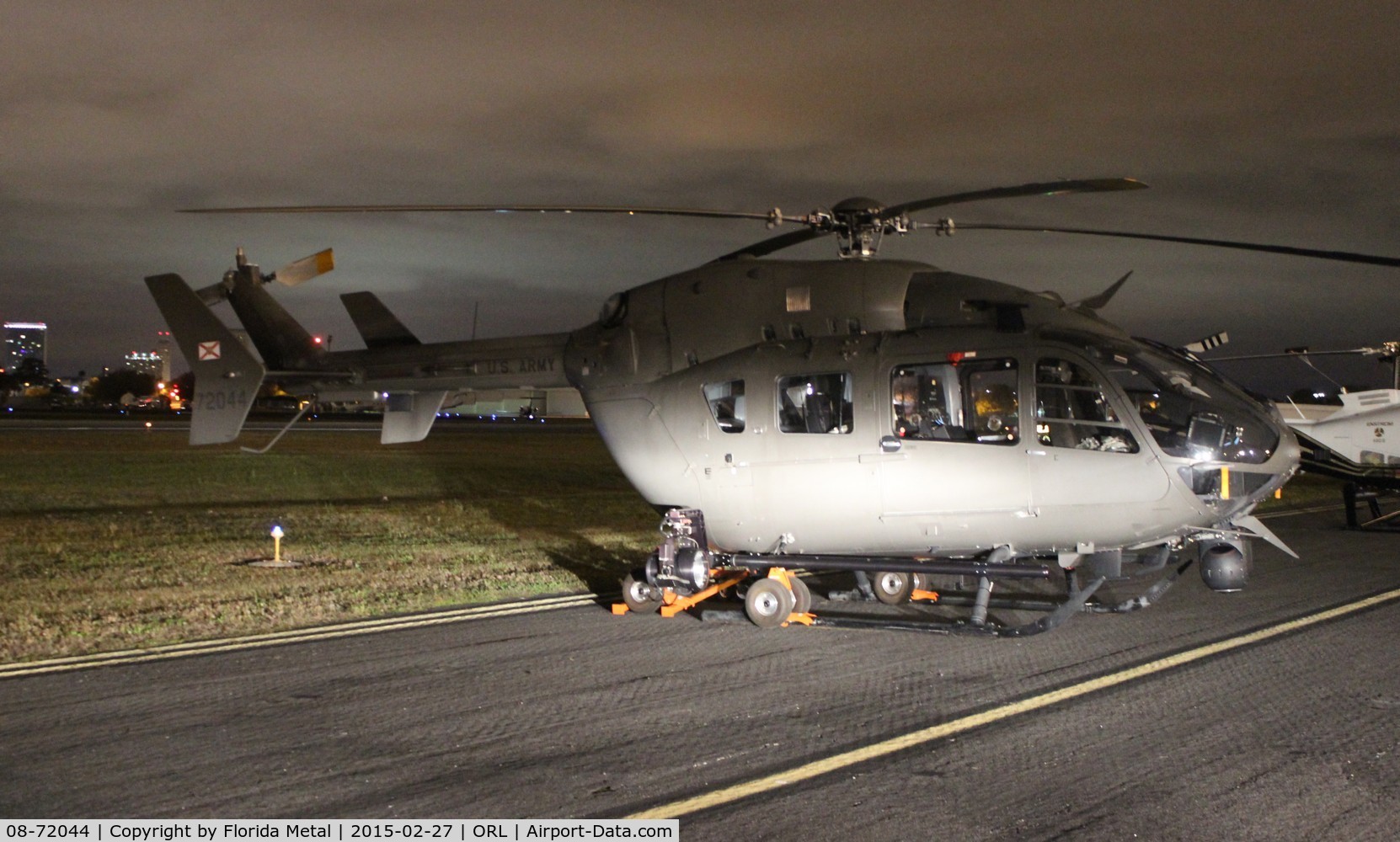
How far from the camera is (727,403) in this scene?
11109mm

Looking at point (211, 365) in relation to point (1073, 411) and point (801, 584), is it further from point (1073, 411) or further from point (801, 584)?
point (1073, 411)

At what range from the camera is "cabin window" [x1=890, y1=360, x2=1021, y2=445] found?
9906 mm

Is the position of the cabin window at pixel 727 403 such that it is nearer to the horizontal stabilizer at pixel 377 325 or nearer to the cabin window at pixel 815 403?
the cabin window at pixel 815 403

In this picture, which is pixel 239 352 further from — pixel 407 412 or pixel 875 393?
pixel 875 393

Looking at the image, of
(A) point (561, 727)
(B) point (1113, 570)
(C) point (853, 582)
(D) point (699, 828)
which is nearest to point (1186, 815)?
(D) point (699, 828)

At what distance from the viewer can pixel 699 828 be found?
5.39m

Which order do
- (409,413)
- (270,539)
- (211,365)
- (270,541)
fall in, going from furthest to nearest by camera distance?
(270,539), (270,541), (409,413), (211,365)

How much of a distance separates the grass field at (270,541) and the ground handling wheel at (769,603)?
3148 mm

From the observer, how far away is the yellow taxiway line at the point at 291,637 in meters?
8.84

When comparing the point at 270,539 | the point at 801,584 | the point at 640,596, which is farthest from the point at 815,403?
the point at 270,539

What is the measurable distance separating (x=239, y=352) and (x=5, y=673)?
6652 millimetres

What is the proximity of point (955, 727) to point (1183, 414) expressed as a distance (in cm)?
400

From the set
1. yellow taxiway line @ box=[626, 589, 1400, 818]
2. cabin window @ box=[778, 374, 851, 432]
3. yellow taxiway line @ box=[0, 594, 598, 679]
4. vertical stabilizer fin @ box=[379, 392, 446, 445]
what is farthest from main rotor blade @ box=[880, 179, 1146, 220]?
vertical stabilizer fin @ box=[379, 392, 446, 445]
